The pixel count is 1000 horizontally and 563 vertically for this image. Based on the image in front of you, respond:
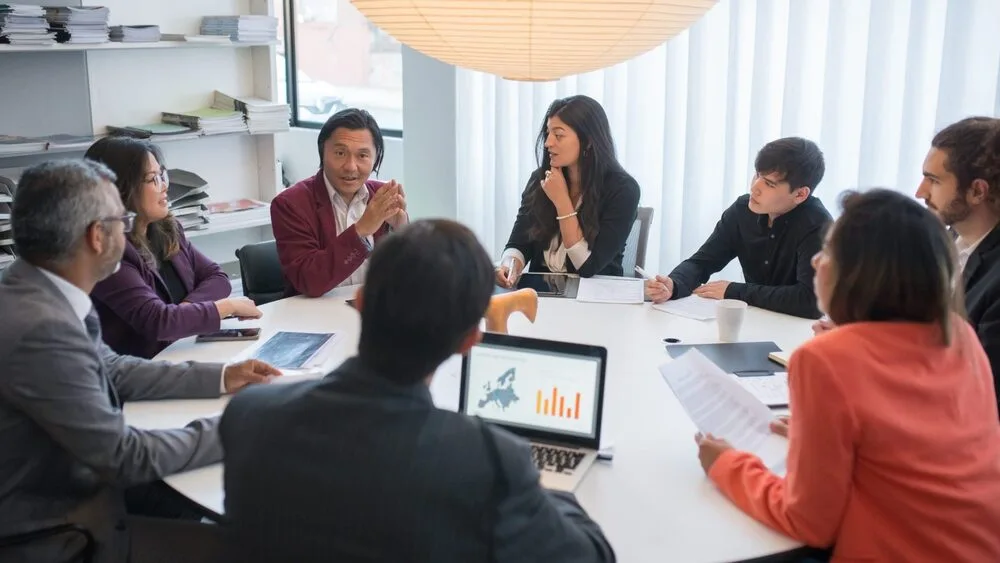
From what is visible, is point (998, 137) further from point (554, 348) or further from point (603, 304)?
point (554, 348)

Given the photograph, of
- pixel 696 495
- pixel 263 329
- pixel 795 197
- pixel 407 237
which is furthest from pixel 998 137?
pixel 263 329

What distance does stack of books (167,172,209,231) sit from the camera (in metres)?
3.65

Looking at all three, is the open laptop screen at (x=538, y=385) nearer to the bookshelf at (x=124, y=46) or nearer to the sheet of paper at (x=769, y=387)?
the sheet of paper at (x=769, y=387)

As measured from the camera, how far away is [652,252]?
139 inches

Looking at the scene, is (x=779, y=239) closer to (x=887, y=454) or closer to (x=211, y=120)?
(x=887, y=454)

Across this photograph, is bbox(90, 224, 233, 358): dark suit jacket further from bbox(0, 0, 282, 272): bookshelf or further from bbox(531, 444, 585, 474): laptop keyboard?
bbox(0, 0, 282, 272): bookshelf

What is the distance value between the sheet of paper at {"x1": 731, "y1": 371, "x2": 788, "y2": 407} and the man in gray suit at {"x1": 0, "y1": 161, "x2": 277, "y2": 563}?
3.51 ft

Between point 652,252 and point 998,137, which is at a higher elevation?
point 998,137

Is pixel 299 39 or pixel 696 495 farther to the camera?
pixel 299 39

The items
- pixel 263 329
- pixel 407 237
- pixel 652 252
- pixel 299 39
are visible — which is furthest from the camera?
pixel 299 39

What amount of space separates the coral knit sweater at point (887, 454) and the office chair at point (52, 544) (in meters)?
1.10

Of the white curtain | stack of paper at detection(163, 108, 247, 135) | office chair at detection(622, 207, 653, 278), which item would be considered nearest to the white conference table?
office chair at detection(622, 207, 653, 278)

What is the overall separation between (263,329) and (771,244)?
1.46 m

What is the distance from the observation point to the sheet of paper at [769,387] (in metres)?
1.83
